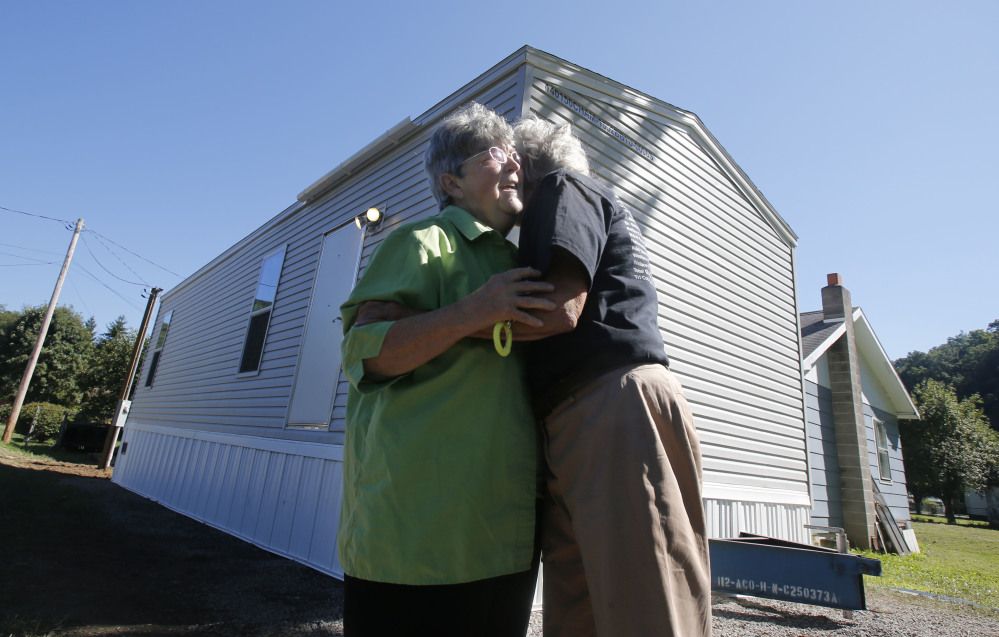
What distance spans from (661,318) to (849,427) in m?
6.20

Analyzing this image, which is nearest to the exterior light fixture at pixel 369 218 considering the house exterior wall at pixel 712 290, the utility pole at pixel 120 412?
the house exterior wall at pixel 712 290

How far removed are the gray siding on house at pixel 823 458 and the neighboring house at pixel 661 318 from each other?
132 centimetres

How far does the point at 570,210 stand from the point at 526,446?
492 mm

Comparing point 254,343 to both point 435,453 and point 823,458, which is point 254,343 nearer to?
point 435,453

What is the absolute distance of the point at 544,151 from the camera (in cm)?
149

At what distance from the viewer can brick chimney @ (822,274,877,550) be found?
876 centimetres

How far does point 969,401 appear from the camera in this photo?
2498cm

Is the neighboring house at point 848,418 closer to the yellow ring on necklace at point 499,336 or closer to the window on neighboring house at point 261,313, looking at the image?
the window on neighboring house at point 261,313

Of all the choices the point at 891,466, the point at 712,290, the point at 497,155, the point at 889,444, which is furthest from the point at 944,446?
the point at 497,155

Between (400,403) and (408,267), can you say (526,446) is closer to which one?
(400,403)

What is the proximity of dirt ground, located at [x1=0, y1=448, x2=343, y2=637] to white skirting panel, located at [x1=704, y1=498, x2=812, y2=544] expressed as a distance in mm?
3548

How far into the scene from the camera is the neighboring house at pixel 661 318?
5211 millimetres

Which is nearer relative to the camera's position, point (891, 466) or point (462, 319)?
point (462, 319)

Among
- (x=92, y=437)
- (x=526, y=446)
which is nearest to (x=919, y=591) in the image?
(x=526, y=446)
